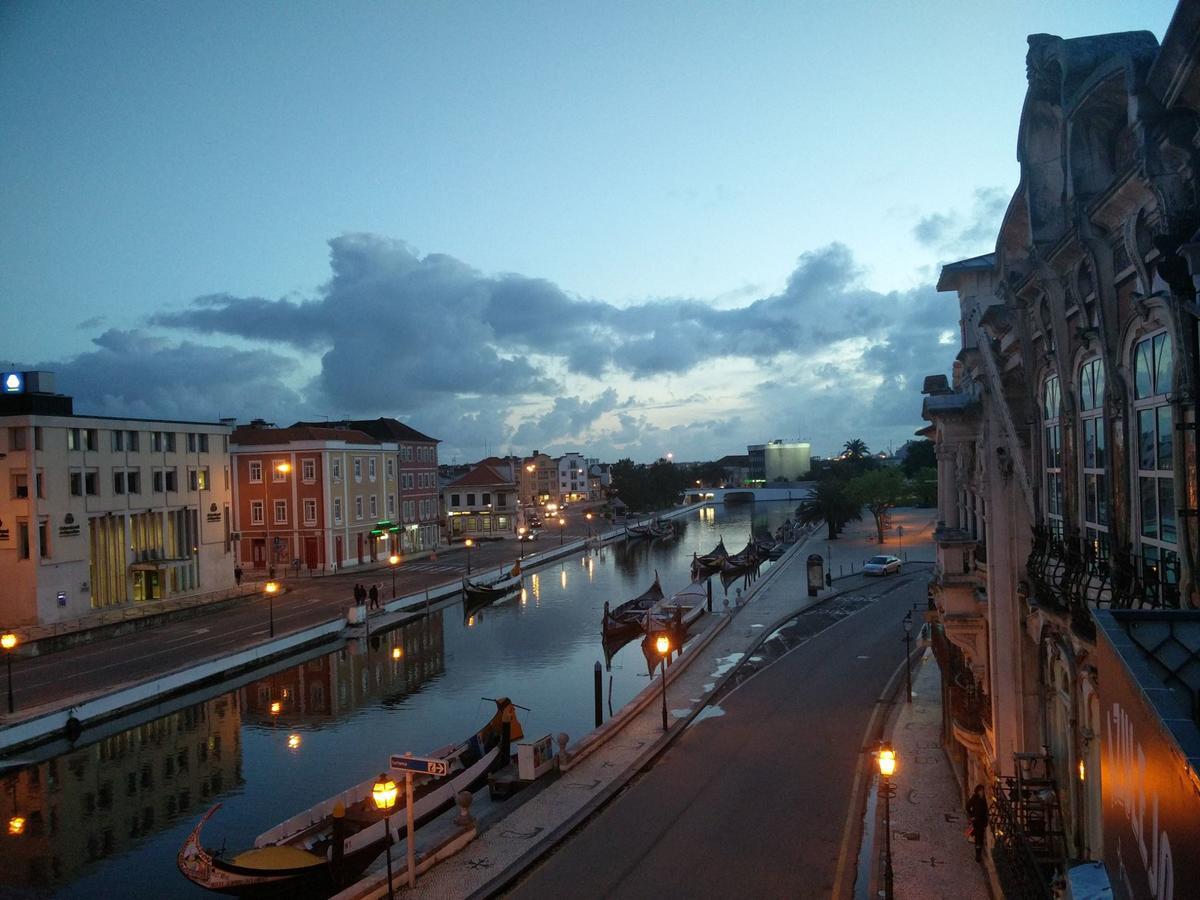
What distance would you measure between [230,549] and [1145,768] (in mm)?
49706

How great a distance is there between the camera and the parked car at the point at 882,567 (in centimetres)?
4612

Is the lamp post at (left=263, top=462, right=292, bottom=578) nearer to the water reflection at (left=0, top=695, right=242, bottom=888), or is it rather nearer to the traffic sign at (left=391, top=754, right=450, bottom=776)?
the water reflection at (left=0, top=695, right=242, bottom=888)

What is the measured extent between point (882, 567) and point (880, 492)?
73.6 ft

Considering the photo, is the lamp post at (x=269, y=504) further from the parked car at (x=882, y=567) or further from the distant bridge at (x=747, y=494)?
the distant bridge at (x=747, y=494)

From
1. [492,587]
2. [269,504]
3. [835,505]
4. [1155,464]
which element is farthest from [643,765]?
[835,505]

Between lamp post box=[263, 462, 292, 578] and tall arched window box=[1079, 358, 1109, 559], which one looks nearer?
tall arched window box=[1079, 358, 1109, 559]

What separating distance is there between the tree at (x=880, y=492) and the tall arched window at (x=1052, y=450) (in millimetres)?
55418

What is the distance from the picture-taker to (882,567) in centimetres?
4625

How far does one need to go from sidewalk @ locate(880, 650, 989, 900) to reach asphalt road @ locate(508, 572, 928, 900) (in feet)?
2.66

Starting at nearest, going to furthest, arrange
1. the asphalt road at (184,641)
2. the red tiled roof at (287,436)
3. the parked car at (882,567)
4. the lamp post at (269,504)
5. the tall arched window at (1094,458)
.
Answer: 1. the tall arched window at (1094,458)
2. the asphalt road at (184,641)
3. the parked car at (882,567)
4. the lamp post at (269,504)
5. the red tiled roof at (287,436)

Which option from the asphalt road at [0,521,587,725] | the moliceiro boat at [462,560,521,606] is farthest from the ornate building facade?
the moliceiro boat at [462,560,521,606]

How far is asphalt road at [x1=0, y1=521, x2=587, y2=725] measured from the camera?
2661cm

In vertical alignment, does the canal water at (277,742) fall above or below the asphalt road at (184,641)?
below

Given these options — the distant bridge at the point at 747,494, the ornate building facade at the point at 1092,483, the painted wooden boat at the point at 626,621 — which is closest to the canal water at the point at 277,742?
the painted wooden boat at the point at 626,621
